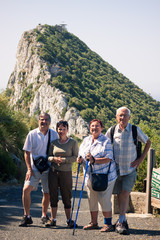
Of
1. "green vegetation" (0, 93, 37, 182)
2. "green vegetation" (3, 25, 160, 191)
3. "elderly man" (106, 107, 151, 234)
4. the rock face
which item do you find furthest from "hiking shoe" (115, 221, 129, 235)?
the rock face

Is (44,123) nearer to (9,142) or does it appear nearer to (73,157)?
(73,157)

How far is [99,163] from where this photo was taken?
191 inches

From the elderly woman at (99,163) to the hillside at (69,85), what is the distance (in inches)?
2469

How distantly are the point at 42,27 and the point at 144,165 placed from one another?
111 meters

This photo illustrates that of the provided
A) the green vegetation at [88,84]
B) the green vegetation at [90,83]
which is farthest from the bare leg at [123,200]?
the green vegetation at [88,84]

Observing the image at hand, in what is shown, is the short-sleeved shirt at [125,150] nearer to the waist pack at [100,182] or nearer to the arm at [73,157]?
the waist pack at [100,182]

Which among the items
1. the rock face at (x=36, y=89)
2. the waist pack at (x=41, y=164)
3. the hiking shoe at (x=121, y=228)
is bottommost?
the hiking shoe at (x=121, y=228)

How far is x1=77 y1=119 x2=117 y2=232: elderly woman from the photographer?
4.89 metres

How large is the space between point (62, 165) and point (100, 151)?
0.67 metres

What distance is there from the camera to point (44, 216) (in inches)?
214

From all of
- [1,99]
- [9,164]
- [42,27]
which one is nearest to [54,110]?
[42,27]

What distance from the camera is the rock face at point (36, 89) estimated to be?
73188 mm

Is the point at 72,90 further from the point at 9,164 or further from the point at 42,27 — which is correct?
the point at 9,164

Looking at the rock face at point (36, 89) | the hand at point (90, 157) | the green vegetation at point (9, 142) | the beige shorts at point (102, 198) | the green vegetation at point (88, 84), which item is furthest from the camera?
the green vegetation at point (88, 84)
